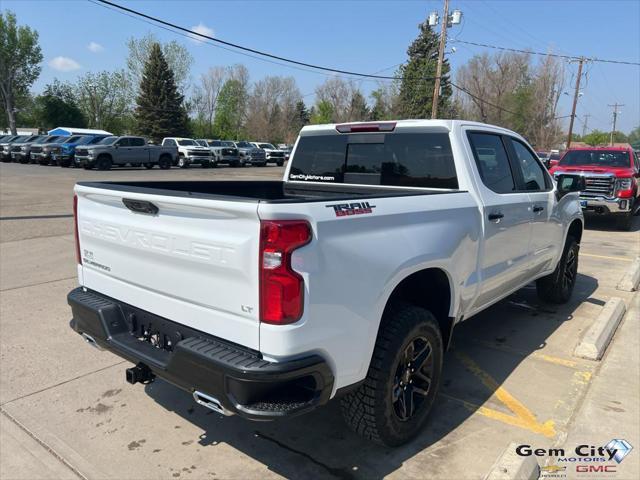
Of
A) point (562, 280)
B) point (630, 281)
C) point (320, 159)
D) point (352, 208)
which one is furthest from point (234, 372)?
point (630, 281)

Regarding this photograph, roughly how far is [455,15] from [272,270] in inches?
1316

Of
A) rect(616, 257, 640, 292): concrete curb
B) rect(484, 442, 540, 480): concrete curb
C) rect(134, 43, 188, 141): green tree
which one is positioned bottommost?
rect(616, 257, 640, 292): concrete curb

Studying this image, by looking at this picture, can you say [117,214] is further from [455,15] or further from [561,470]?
[455,15]

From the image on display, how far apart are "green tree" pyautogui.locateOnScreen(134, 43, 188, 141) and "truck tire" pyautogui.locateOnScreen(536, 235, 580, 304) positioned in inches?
2079

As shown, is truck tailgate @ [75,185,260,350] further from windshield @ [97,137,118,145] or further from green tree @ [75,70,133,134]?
green tree @ [75,70,133,134]

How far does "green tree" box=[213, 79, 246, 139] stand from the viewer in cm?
7838

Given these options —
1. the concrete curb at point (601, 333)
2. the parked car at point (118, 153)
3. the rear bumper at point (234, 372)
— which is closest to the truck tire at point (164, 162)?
the parked car at point (118, 153)

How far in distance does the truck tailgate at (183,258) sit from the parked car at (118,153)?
990 inches

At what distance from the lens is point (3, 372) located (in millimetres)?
3820

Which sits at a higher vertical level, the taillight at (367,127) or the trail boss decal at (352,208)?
the taillight at (367,127)

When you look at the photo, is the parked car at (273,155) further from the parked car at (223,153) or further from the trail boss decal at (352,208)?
the trail boss decal at (352,208)

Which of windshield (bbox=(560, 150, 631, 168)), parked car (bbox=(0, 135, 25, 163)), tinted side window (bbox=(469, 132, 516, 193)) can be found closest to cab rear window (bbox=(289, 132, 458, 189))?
tinted side window (bbox=(469, 132, 516, 193))

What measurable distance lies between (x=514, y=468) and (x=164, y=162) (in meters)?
29.3

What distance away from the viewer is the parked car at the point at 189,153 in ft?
103
